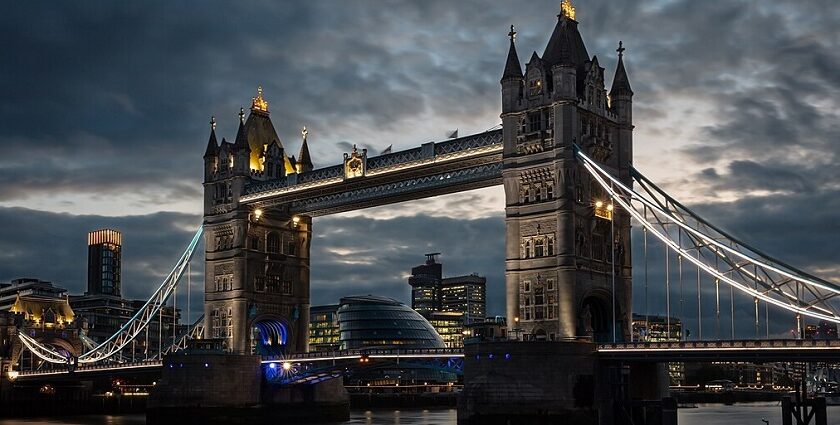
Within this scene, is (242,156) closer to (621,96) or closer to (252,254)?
(252,254)

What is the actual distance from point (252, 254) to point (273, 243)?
8.67 ft

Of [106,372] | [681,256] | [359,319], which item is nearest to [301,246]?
[106,372]

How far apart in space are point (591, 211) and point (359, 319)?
Result: 317 ft

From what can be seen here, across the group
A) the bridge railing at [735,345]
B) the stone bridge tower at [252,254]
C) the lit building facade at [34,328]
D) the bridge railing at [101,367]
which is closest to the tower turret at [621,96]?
the bridge railing at [735,345]

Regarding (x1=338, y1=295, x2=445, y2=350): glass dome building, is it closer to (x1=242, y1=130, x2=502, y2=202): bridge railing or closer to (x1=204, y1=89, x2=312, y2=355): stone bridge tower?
(x1=204, y1=89, x2=312, y2=355): stone bridge tower

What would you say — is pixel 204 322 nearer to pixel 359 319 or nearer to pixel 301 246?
pixel 301 246

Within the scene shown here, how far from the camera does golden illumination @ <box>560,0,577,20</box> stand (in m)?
74.8

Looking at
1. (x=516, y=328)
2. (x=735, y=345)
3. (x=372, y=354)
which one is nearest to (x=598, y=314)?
(x=516, y=328)

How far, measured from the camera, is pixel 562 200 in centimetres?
6994

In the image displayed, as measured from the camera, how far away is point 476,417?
65.1 meters

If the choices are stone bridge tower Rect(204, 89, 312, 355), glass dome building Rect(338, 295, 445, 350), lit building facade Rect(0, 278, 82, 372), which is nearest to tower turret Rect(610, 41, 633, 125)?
stone bridge tower Rect(204, 89, 312, 355)

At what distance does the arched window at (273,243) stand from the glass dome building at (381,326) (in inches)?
2629

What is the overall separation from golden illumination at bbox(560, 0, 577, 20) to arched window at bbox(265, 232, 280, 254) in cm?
3281

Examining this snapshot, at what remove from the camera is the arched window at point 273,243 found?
9450 centimetres
